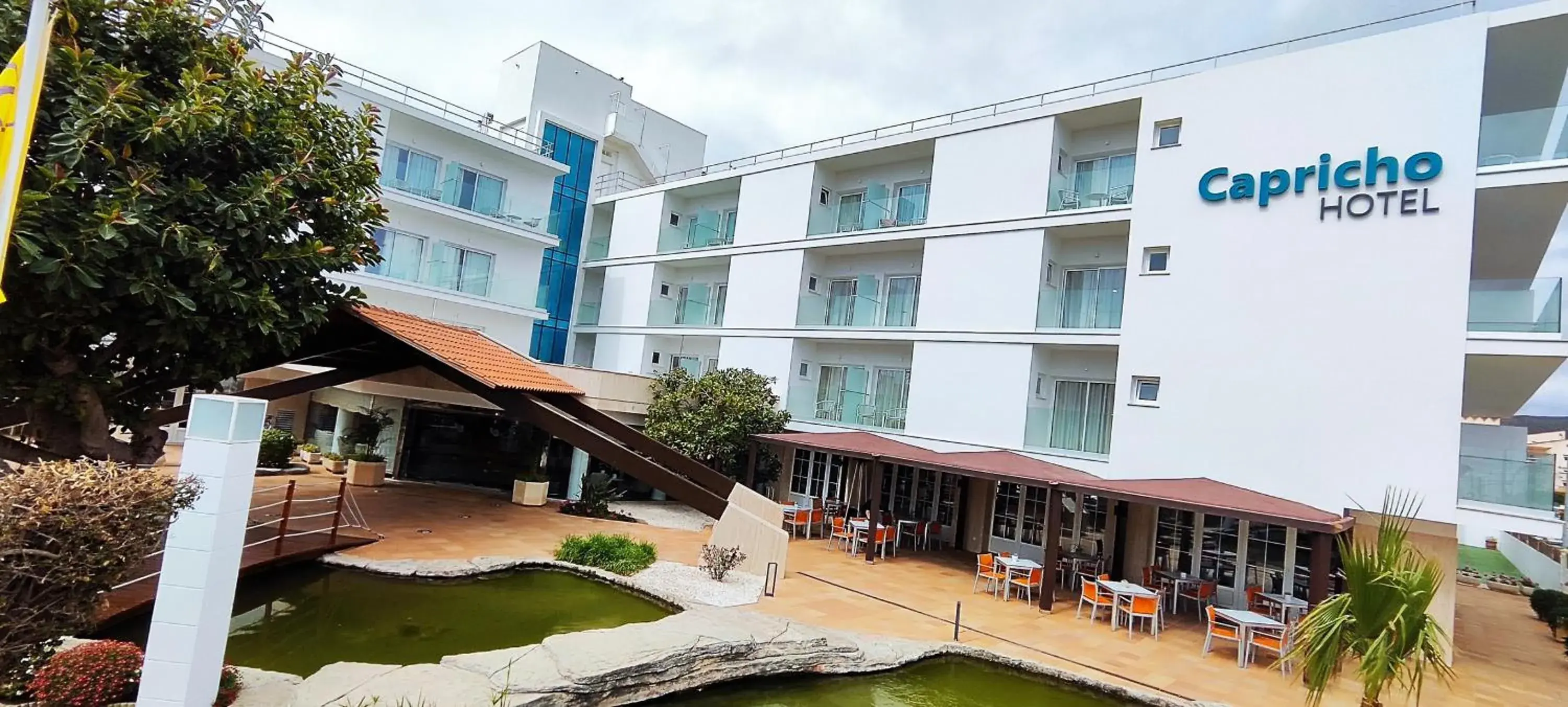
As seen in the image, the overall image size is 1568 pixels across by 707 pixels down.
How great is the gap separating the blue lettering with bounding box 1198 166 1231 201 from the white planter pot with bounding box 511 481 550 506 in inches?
628

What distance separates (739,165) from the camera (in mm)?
23297

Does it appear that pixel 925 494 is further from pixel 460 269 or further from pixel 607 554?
pixel 460 269

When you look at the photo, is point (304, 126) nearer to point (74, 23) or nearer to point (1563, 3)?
point (74, 23)

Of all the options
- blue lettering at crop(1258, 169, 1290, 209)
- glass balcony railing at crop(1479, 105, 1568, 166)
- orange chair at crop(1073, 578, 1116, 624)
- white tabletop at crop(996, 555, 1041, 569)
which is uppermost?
glass balcony railing at crop(1479, 105, 1568, 166)

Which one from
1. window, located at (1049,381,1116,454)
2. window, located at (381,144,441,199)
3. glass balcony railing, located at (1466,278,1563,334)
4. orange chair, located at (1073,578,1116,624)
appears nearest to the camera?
glass balcony railing, located at (1466,278,1563,334)

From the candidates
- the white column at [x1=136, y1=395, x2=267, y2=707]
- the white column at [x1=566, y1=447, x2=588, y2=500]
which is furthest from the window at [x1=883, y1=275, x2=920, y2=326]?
the white column at [x1=136, y1=395, x2=267, y2=707]

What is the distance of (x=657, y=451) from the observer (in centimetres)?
1537

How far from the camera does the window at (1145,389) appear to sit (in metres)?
14.3

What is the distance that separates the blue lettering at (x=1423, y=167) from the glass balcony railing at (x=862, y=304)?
31.3ft

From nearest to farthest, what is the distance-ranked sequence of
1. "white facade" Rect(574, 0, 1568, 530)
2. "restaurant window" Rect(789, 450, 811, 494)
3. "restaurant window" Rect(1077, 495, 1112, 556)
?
1. "white facade" Rect(574, 0, 1568, 530)
2. "restaurant window" Rect(1077, 495, 1112, 556)
3. "restaurant window" Rect(789, 450, 811, 494)

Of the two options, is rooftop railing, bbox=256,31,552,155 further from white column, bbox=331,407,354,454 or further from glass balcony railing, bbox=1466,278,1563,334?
glass balcony railing, bbox=1466,278,1563,334

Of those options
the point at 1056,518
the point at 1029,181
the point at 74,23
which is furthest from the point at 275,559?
the point at 1029,181

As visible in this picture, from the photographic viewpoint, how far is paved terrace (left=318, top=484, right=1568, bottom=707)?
9.53 meters

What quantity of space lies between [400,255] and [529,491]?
8.42 meters
